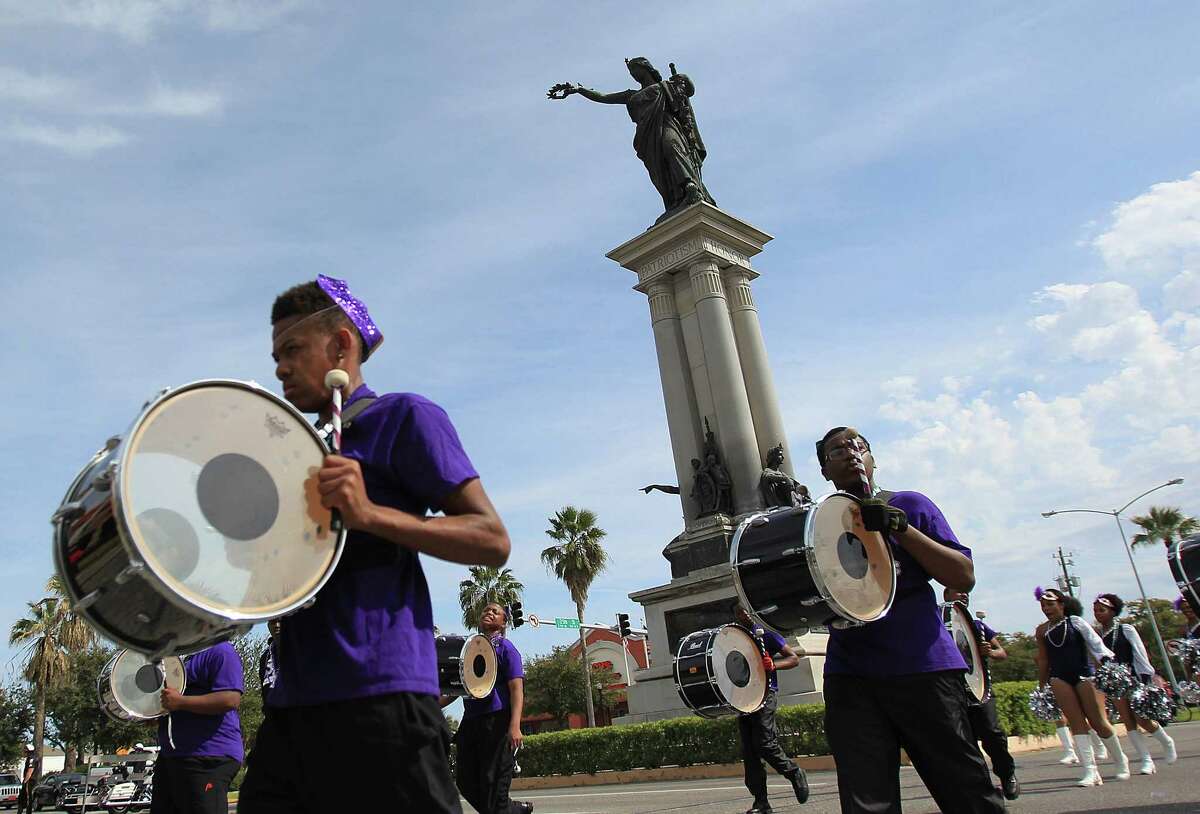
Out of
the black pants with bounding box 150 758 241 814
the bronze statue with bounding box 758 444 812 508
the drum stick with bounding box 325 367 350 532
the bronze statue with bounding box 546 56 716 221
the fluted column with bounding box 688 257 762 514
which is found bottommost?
the black pants with bounding box 150 758 241 814

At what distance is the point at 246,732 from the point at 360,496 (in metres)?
44.3

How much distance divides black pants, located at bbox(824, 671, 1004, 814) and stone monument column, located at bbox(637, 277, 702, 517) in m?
18.2

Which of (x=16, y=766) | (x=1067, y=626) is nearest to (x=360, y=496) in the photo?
(x=1067, y=626)

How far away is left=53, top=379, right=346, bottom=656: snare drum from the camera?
2201 millimetres

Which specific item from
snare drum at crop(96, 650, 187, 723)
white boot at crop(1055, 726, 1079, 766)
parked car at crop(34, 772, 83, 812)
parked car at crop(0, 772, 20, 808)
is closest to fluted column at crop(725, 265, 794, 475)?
white boot at crop(1055, 726, 1079, 766)

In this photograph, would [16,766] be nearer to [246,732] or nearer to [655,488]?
[246,732]

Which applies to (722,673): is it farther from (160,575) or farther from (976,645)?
(160,575)

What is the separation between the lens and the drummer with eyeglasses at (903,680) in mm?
4000

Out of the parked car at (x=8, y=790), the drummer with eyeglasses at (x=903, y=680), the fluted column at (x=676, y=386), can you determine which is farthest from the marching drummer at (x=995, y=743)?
the parked car at (x=8, y=790)

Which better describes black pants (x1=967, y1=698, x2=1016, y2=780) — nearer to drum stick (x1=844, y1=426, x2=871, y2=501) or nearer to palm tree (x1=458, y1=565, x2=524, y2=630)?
drum stick (x1=844, y1=426, x2=871, y2=501)

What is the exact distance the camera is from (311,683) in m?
2.49

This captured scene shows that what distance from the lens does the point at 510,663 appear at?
9.10 metres

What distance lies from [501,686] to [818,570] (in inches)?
208

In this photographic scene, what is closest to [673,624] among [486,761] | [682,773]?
[682,773]
